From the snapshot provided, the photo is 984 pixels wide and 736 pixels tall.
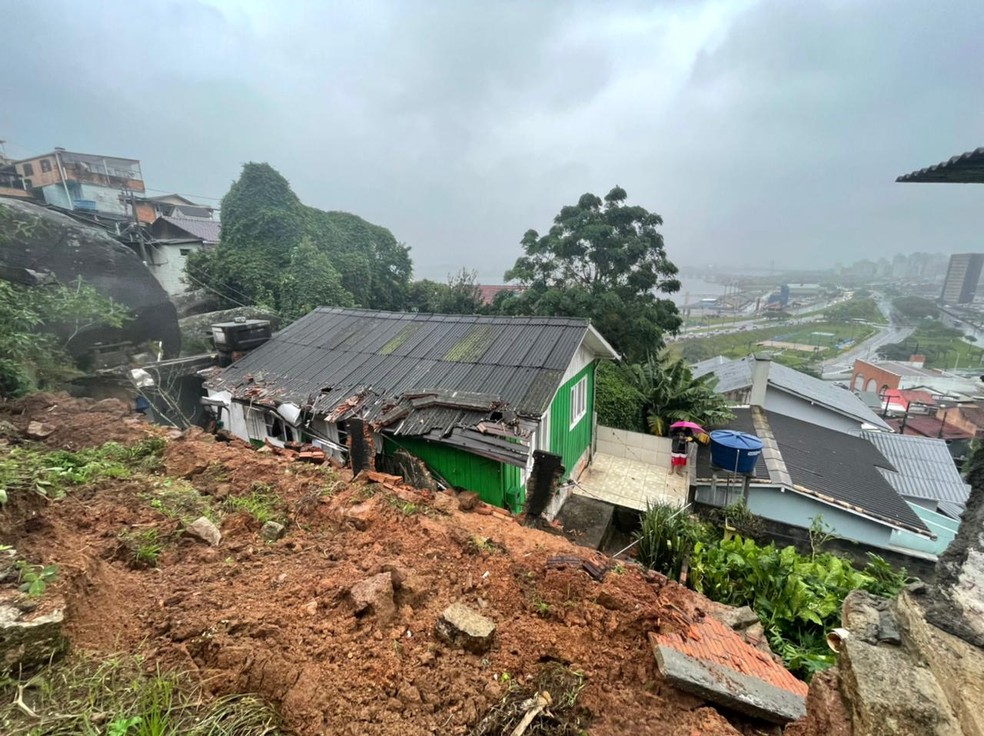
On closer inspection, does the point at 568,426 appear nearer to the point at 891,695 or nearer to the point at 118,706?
the point at 891,695

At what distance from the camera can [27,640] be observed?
194 cm

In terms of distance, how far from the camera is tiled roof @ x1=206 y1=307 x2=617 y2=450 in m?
6.50

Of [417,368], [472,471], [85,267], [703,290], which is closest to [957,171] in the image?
[472,471]

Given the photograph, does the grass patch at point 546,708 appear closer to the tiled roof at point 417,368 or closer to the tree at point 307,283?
the tiled roof at point 417,368

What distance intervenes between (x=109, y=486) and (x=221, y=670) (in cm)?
293

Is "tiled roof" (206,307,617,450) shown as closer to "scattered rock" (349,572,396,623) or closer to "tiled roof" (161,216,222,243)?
"scattered rock" (349,572,396,623)

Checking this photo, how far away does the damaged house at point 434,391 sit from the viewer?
6.22 metres

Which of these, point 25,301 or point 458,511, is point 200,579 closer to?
point 458,511

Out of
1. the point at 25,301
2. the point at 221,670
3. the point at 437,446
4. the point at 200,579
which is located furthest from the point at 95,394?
the point at 221,670

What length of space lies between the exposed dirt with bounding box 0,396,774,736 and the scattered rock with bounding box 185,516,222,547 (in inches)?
3.2

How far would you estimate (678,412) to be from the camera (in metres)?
13.5

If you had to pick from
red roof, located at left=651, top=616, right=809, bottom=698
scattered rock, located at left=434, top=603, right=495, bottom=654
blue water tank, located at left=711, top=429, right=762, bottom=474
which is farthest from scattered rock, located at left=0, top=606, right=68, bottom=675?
blue water tank, located at left=711, top=429, right=762, bottom=474

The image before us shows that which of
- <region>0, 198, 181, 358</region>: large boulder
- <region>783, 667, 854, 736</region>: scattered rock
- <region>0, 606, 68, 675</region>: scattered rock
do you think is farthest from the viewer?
<region>0, 198, 181, 358</region>: large boulder

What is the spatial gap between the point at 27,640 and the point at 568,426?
8.26 m
